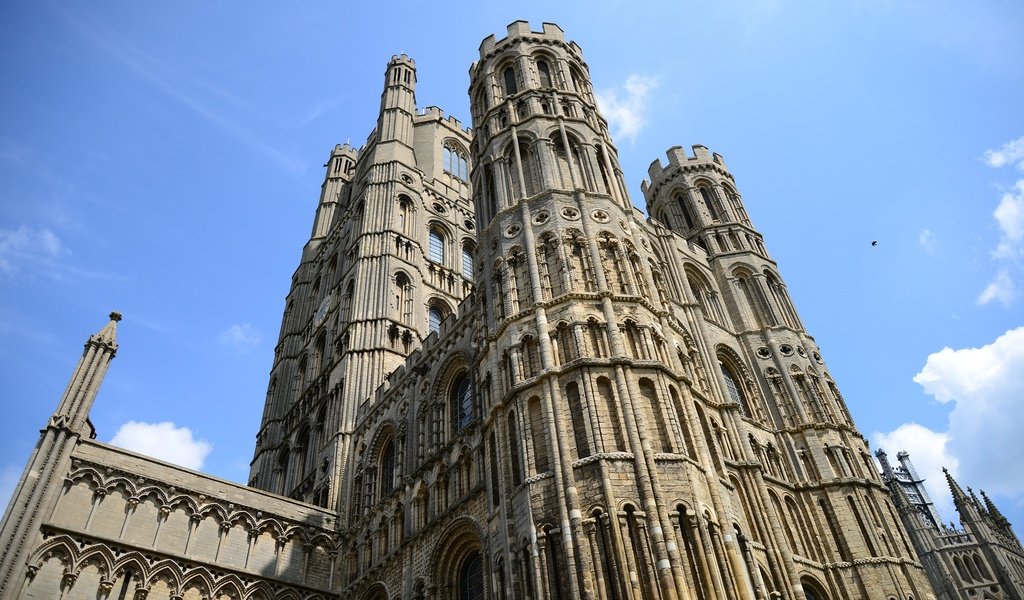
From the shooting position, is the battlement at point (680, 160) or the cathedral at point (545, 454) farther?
the battlement at point (680, 160)

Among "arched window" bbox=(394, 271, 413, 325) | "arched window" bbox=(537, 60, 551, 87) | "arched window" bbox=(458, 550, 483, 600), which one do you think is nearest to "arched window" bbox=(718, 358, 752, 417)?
"arched window" bbox=(458, 550, 483, 600)

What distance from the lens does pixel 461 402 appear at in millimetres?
26078

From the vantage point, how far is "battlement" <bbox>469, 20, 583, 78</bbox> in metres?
33.1

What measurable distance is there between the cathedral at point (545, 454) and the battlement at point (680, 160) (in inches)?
134

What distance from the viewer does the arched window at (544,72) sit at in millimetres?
31375

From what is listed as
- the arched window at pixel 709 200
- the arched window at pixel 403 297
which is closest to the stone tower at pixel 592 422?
the arched window at pixel 709 200

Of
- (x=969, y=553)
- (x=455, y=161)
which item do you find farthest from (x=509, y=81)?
(x=969, y=553)

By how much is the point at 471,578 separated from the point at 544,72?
21089 millimetres

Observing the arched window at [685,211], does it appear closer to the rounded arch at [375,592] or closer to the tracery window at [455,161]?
the tracery window at [455,161]

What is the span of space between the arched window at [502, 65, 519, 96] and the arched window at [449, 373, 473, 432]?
12.7 metres

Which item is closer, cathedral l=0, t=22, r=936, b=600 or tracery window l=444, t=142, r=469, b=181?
cathedral l=0, t=22, r=936, b=600

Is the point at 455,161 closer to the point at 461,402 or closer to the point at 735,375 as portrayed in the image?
the point at 735,375

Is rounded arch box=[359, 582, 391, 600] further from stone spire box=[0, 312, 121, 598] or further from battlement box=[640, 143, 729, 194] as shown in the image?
battlement box=[640, 143, 729, 194]

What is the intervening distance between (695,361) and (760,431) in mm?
4810
